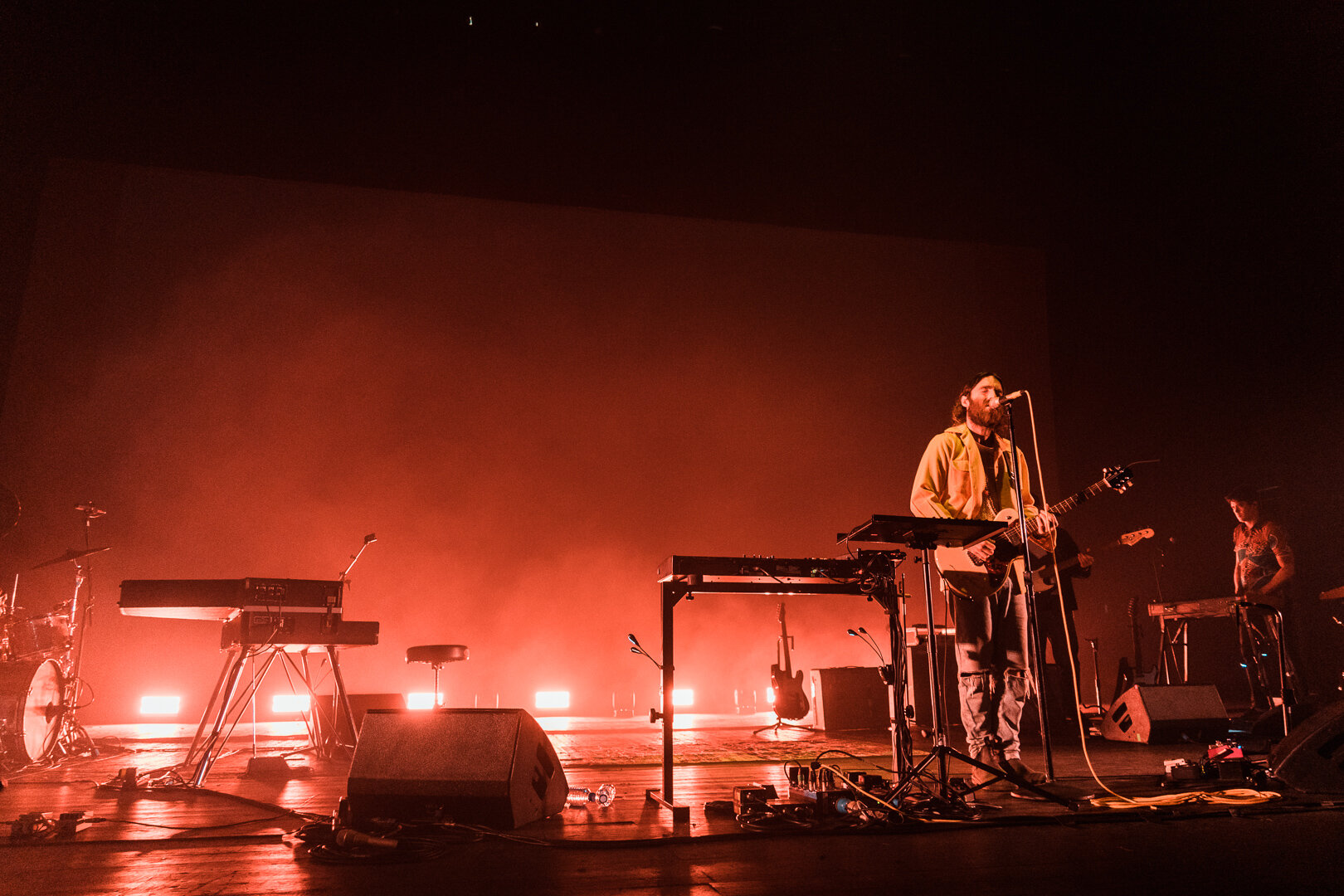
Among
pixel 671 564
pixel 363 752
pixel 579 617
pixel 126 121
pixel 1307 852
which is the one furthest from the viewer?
pixel 579 617

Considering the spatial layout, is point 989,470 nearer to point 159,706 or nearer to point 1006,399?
point 1006,399

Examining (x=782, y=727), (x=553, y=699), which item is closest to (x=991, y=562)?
(x=782, y=727)

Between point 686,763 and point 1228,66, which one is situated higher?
point 1228,66

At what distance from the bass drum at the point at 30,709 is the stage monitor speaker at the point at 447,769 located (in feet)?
8.25

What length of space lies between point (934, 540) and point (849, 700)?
3253 mm

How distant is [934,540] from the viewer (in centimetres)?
276

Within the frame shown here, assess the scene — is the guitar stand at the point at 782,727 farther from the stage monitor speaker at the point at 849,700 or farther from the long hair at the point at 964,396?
the long hair at the point at 964,396

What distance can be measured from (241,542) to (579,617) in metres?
2.95

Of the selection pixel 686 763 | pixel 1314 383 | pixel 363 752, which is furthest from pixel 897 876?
pixel 1314 383

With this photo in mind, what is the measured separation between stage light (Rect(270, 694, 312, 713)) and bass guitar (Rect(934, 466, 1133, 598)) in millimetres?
5690

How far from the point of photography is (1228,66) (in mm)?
5039

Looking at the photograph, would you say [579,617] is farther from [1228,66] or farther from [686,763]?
[1228,66]

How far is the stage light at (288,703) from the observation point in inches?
261

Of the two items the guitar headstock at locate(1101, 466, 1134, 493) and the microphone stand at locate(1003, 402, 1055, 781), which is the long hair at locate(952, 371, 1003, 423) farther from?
the guitar headstock at locate(1101, 466, 1134, 493)
